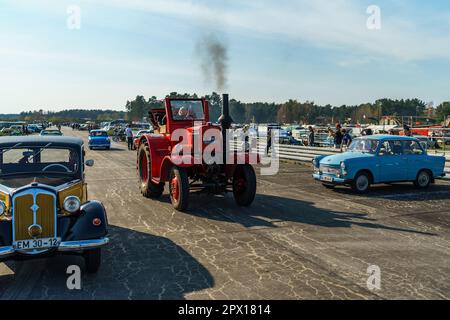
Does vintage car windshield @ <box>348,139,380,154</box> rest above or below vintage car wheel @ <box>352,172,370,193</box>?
above

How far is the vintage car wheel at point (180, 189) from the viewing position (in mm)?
9000

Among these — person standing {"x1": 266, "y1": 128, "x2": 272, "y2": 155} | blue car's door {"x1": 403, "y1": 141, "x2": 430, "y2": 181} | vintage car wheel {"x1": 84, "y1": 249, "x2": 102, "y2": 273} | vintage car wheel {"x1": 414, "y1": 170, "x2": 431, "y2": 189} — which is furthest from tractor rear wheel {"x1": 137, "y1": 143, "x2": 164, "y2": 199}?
person standing {"x1": 266, "y1": 128, "x2": 272, "y2": 155}

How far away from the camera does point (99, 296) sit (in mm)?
4688

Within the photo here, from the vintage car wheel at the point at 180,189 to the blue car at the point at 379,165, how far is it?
4837 millimetres

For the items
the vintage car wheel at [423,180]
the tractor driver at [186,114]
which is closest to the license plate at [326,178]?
the vintage car wheel at [423,180]

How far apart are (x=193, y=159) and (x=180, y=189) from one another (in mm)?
720

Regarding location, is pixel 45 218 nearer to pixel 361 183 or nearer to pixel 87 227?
pixel 87 227

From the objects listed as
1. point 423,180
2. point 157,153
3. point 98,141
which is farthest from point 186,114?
point 98,141

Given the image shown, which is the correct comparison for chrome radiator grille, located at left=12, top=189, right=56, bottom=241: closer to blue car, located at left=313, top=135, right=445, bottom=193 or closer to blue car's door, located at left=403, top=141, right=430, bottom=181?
blue car, located at left=313, top=135, right=445, bottom=193

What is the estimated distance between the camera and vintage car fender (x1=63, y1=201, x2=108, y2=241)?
16.9ft

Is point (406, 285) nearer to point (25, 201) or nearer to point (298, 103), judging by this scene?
point (25, 201)

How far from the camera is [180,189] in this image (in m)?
9.02
